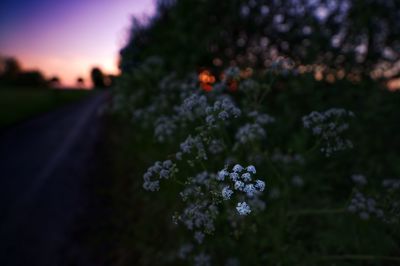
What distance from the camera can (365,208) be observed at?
371cm

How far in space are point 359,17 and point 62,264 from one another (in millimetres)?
7231

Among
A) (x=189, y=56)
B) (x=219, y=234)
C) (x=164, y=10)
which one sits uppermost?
(x=164, y=10)

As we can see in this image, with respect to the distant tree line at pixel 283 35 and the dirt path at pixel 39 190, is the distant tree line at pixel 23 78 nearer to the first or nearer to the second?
the dirt path at pixel 39 190

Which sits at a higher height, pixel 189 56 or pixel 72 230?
pixel 189 56

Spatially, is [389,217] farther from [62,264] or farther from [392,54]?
[62,264]

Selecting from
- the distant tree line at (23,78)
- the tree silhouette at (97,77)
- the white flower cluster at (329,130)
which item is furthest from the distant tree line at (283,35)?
the distant tree line at (23,78)

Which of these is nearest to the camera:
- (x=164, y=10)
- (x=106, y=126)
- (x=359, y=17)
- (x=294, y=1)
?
(x=359, y=17)

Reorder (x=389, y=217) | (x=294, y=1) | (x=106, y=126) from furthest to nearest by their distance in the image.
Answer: (x=106, y=126) → (x=294, y=1) → (x=389, y=217)

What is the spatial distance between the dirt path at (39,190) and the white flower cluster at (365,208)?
4.82 m

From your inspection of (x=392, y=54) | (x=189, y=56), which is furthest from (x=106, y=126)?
(x=392, y=54)

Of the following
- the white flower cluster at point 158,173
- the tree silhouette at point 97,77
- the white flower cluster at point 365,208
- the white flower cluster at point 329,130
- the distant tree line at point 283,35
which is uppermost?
the tree silhouette at point 97,77

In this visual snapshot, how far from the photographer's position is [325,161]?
20.1 ft

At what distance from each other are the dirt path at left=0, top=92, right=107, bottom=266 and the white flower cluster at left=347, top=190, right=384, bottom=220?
4818 millimetres

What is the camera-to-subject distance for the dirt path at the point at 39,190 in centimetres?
567
